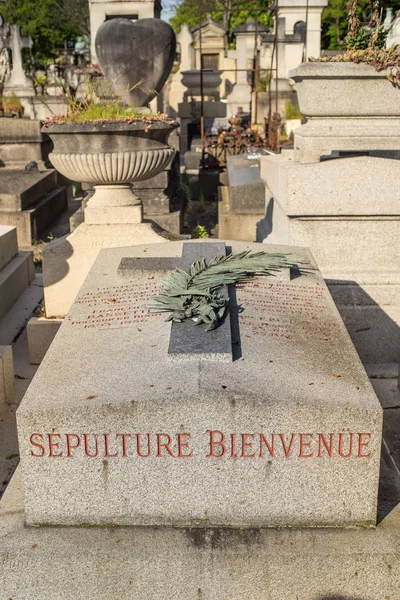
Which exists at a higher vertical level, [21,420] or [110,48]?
[110,48]

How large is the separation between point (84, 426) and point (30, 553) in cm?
53

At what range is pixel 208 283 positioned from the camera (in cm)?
404

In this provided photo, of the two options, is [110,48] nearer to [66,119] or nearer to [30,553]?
[66,119]

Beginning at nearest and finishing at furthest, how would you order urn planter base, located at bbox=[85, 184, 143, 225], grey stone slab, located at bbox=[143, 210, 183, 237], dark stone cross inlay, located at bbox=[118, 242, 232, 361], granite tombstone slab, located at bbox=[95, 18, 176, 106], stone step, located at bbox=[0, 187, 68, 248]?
dark stone cross inlay, located at bbox=[118, 242, 232, 361] < urn planter base, located at bbox=[85, 184, 143, 225] < grey stone slab, located at bbox=[143, 210, 183, 237] < stone step, located at bbox=[0, 187, 68, 248] < granite tombstone slab, located at bbox=[95, 18, 176, 106]

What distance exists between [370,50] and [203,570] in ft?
13.1

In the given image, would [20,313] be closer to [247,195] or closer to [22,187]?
[247,195]

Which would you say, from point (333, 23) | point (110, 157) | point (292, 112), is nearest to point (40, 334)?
point (110, 157)

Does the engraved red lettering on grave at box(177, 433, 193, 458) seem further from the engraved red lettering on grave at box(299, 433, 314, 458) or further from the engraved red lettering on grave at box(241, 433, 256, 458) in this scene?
the engraved red lettering on grave at box(299, 433, 314, 458)

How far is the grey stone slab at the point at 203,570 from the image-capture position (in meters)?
2.93

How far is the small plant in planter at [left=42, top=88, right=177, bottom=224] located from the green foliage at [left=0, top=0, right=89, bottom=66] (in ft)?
148

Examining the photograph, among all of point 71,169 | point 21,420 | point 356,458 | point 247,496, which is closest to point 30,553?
point 21,420

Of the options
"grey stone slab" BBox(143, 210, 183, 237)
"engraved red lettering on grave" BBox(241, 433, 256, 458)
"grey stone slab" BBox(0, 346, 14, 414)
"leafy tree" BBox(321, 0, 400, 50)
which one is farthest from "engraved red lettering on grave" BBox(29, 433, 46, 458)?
"leafy tree" BBox(321, 0, 400, 50)

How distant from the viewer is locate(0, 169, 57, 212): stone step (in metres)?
10.1

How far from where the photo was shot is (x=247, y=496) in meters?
3.08
